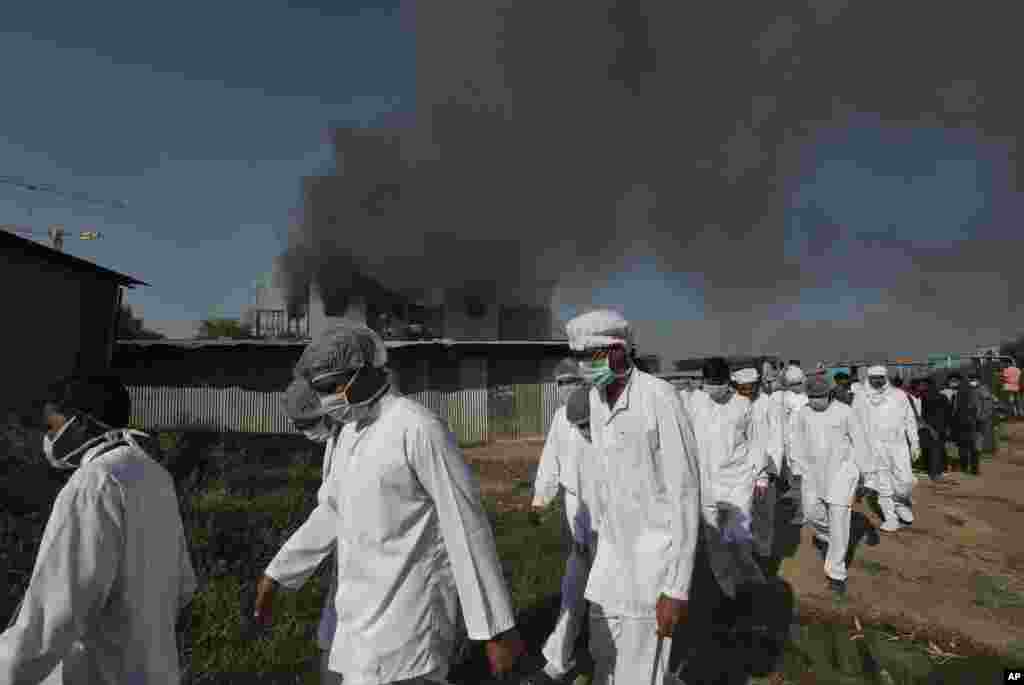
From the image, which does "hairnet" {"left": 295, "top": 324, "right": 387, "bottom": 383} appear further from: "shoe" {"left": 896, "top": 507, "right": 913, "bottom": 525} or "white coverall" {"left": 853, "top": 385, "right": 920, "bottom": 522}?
"shoe" {"left": 896, "top": 507, "right": 913, "bottom": 525}

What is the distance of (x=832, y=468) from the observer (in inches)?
221

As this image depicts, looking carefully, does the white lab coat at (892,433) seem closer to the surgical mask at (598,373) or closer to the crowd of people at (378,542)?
the crowd of people at (378,542)

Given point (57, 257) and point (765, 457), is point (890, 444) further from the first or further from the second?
point (57, 257)

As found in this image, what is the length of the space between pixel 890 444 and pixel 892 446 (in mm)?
32

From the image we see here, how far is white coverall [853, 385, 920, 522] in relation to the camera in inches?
282

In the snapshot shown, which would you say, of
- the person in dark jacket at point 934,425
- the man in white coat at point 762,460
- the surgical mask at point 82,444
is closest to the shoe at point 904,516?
the man in white coat at point 762,460

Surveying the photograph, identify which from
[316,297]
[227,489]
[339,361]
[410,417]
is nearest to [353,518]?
[410,417]

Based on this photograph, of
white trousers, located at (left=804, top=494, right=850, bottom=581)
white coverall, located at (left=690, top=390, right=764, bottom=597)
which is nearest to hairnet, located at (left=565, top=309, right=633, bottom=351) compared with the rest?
white coverall, located at (left=690, top=390, right=764, bottom=597)

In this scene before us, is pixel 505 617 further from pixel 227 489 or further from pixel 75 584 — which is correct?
pixel 227 489

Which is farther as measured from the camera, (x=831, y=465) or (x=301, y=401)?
(x=831, y=465)

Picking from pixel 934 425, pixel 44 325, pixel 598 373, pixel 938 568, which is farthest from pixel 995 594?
pixel 44 325

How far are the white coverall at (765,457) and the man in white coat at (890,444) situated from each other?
0.93 m

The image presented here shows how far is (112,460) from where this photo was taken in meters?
1.87

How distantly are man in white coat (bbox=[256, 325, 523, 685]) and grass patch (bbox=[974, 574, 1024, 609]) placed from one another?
5172 millimetres
